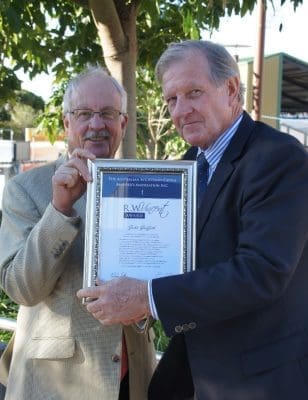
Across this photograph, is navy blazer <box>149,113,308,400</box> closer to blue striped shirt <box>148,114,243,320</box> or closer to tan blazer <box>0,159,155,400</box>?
blue striped shirt <box>148,114,243,320</box>

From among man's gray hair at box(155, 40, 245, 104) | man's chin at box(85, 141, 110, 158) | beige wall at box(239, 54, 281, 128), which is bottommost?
man's chin at box(85, 141, 110, 158)

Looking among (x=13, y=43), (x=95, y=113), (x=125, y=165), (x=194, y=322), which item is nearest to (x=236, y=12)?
(x=13, y=43)

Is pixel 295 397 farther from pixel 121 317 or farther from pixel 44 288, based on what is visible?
pixel 44 288

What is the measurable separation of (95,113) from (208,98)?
49cm

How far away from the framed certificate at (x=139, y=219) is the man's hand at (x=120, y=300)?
0.07m

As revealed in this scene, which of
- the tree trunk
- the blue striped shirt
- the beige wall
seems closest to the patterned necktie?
the blue striped shirt

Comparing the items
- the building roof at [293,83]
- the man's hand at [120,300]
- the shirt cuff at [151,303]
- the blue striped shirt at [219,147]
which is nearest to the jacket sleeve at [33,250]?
the man's hand at [120,300]

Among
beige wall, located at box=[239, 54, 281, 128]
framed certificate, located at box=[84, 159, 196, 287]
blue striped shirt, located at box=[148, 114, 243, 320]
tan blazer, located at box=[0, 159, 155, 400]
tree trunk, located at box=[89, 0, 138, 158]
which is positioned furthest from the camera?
beige wall, located at box=[239, 54, 281, 128]

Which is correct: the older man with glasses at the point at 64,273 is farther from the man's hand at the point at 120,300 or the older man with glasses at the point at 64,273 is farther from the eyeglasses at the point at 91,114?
the man's hand at the point at 120,300

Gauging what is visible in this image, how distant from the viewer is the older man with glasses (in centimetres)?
196

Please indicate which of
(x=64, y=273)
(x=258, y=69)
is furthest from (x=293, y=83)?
(x=64, y=273)

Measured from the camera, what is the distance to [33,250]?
197 cm

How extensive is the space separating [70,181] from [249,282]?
662 mm

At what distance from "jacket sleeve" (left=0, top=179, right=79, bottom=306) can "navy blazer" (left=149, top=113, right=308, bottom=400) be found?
15.7 inches
